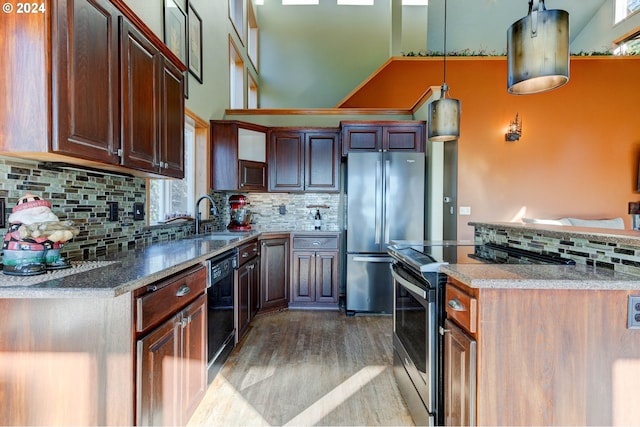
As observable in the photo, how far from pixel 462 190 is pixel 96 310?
456cm

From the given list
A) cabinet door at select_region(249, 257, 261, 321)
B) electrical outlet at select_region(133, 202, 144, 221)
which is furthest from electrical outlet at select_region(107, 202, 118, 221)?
cabinet door at select_region(249, 257, 261, 321)

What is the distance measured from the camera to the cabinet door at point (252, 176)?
12.0 feet

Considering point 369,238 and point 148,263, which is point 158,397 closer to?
point 148,263

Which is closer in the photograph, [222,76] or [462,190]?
[222,76]

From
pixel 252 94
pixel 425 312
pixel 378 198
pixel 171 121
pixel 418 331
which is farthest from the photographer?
pixel 252 94

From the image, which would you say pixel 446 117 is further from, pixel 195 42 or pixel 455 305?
pixel 195 42

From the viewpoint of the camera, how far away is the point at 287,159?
3.97 m

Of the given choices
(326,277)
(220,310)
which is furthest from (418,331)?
(326,277)

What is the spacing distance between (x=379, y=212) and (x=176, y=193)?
2085mm

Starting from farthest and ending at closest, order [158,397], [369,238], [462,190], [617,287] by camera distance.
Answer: [462,190], [369,238], [158,397], [617,287]

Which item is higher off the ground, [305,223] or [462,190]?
[462,190]

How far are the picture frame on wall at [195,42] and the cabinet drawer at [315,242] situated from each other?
1.99 metres

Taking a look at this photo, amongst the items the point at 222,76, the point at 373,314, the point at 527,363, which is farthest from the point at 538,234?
the point at 222,76

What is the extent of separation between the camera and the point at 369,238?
3.50 meters
